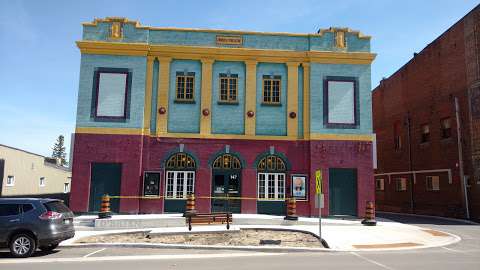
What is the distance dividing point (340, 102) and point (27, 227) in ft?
55.7

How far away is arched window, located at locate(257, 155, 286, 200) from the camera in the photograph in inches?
907

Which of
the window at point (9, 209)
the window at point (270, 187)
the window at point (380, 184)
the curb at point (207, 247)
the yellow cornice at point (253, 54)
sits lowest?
the curb at point (207, 247)

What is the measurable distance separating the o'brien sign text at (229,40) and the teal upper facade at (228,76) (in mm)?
90

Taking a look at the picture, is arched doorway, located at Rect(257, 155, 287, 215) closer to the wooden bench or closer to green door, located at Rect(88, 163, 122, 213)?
the wooden bench

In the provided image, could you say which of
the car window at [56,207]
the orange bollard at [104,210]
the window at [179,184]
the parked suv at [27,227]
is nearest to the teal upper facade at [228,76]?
the window at [179,184]

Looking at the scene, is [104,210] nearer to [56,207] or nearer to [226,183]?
[56,207]

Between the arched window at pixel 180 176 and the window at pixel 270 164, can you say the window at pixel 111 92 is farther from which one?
the window at pixel 270 164

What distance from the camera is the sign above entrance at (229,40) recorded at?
78.4ft

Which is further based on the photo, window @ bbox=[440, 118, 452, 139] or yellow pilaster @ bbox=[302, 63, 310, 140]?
window @ bbox=[440, 118, 452, 139]

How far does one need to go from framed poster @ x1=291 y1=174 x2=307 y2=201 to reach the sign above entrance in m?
8.21

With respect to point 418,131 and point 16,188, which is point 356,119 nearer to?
point 418,131

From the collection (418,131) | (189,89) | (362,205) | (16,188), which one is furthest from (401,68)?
(16,188)

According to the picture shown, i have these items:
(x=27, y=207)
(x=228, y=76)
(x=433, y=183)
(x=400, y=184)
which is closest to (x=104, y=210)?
(x=27, y=207)

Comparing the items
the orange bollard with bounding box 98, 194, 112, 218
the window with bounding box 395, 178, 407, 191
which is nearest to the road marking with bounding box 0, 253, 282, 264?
the orange bollard with bounding box 98, 194, 112, 218
